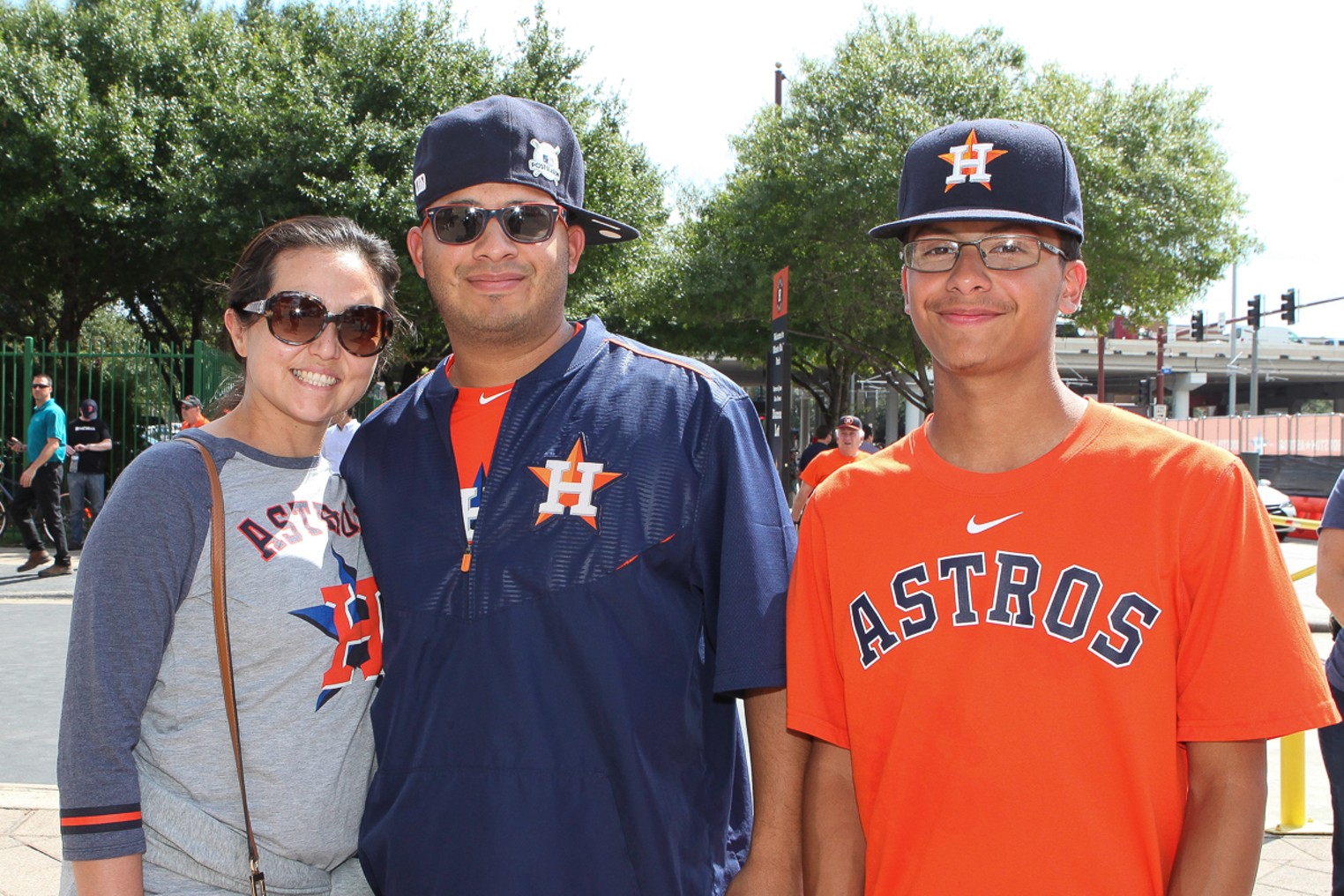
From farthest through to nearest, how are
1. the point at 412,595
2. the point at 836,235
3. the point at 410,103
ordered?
1. the point at 836,235
2. the point at 410,103
3. the point at 412,595

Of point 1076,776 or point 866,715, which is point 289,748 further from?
point 1076,776

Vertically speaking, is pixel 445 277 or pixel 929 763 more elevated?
pixel 445 277

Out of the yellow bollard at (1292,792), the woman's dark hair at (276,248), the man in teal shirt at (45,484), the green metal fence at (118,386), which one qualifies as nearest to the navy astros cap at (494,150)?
the woman's dark hair at (276,248)

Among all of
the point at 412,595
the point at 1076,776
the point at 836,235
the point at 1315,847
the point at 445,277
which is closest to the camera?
the point at 1076,776

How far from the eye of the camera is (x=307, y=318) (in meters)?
2.33

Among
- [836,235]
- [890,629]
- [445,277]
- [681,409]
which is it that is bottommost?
[890,629]

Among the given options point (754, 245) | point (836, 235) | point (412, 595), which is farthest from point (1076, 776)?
point (754, 245)

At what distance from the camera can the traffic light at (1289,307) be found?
34.4m

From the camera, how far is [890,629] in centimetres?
196

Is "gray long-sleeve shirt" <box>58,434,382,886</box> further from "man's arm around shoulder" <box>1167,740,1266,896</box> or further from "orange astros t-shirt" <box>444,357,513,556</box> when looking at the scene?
"man's arm around shoulder" <box>1167,740,1266,896</box>

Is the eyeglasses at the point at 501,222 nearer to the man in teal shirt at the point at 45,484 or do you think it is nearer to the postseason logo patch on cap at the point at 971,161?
the postseason logo patch on cap at the point at 971,161

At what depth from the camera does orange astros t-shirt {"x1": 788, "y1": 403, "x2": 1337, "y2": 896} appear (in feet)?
5.72

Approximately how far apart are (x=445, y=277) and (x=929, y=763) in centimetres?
141

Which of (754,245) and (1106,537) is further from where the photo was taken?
(754,245)
